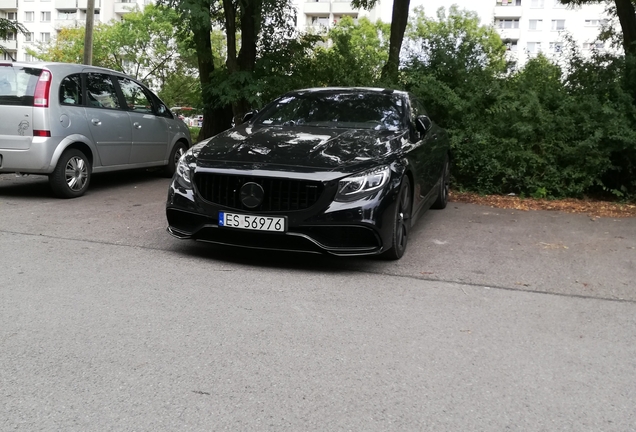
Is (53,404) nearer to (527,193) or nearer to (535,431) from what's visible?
(535,431)

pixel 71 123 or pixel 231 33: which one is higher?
pixel 231 33

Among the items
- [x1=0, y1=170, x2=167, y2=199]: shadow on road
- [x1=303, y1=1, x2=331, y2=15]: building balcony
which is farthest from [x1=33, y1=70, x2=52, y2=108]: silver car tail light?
[x1=303, y1=1, x2=331, y2=15]: building balcony

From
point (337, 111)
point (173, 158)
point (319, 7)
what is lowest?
point (173, 158)

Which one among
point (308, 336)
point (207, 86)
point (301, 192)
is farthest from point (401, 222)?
point (207, 86)

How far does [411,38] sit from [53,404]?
10580 millimetres

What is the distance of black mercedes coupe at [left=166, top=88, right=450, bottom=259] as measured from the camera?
5.34 metres

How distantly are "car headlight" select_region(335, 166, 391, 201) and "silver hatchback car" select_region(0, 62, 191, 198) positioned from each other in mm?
4710

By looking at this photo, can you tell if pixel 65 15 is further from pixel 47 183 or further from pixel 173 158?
pixel 47 183

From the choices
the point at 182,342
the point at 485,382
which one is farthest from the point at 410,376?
the point at 182,342

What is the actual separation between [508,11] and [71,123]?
72.4m

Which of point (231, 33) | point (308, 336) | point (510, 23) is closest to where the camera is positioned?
point (308, 336)

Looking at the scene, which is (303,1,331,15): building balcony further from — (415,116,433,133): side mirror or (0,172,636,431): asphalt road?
(0,172,636,431): asphalt road

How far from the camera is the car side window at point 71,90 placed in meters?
8.63

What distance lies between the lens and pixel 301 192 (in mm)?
5371
